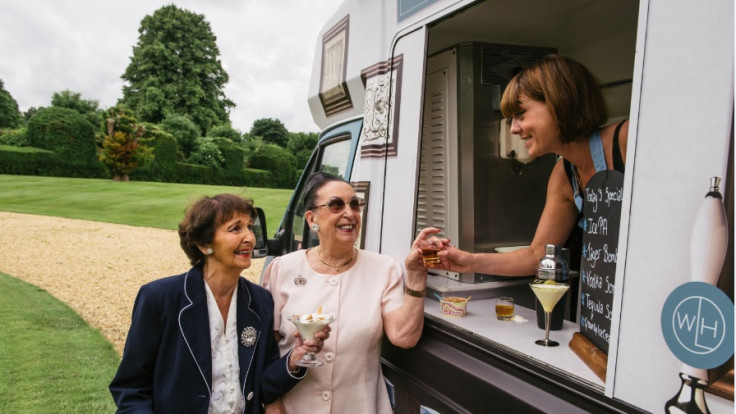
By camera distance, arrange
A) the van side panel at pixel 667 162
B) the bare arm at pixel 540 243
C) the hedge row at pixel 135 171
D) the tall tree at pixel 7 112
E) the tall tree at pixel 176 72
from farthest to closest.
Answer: the tall tree at pixel 176 72 → the tall tree at pixel 7 112 → the hedge row at pixel 135 171 → the bare arm at pixel 540 243 → the van side panel at pixel 667 162

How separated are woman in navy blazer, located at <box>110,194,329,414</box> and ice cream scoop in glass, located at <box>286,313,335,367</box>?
0.03 meters

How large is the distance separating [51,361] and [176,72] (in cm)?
4690

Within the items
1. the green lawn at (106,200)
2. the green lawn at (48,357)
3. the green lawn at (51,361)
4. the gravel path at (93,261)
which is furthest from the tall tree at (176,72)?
the green lawn at (51,361)

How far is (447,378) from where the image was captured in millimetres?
1914

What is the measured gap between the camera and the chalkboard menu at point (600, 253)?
66.0 inches

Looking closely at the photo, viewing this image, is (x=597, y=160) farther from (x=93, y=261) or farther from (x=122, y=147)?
(x=122, y=147)

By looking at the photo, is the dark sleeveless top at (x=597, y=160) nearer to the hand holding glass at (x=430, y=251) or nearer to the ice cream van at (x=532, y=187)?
the ice cream van at (x=532, y=187)

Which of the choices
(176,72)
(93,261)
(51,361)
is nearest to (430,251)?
(51,361)

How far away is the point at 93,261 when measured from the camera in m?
12.4

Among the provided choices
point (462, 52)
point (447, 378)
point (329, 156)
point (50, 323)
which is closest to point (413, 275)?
point (447, 378)

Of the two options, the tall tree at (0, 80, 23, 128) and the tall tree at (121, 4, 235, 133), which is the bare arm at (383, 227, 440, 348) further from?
the tall tree at (0, 80, 23, 128)

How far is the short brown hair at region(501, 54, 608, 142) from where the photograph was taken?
6.56 feet

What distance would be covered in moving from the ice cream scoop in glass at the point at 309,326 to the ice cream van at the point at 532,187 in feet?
1.40

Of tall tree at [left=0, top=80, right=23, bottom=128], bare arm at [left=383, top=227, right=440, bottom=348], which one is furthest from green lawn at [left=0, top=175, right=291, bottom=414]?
tall tree at [left=0, top=80, right=23, bottom=128]
